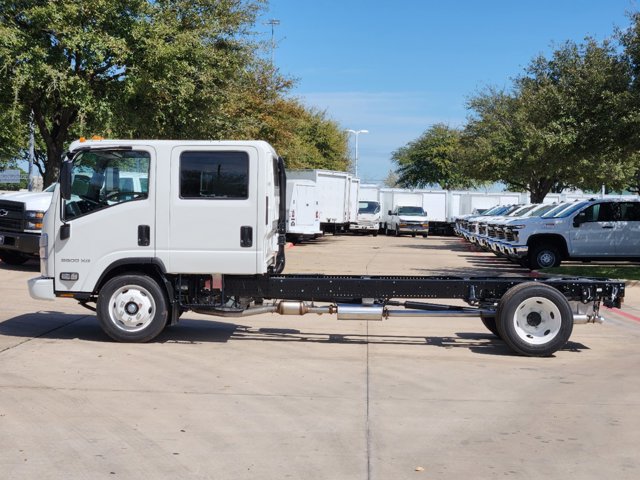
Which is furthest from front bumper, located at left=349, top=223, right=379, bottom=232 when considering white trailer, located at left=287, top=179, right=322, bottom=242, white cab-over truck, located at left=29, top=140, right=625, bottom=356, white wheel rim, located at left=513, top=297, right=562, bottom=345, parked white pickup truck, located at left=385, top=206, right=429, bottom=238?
white wheel rim, located at left=513, top=297, right=562, bottom=345

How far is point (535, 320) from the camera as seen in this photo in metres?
9.68

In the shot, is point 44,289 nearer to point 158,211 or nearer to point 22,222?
point 158,211

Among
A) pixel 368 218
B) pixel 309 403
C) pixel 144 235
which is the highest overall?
pixel 368 218

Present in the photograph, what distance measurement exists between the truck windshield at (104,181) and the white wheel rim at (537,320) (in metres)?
4.68

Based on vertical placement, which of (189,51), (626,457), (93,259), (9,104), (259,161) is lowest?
(626,457)

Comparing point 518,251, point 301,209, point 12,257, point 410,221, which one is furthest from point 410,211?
point 12,257

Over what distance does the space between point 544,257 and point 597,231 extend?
1.54 meters

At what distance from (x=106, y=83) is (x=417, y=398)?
1502 cm

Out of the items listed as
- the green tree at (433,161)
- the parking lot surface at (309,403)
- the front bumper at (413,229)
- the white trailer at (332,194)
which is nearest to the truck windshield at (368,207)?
the front bumper at (413,229)

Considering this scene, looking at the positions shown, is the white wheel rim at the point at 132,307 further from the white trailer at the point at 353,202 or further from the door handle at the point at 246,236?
the white trailer at the point at 353,202

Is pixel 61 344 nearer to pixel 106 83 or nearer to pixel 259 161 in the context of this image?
pixel 259 161

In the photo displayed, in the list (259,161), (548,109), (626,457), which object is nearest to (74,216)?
(259,161)

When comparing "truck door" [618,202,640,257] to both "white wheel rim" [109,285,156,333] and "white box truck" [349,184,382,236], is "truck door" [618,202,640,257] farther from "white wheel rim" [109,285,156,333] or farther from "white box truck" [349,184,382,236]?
"white box truck" [349,184,382,236]

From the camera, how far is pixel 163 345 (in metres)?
9.89
